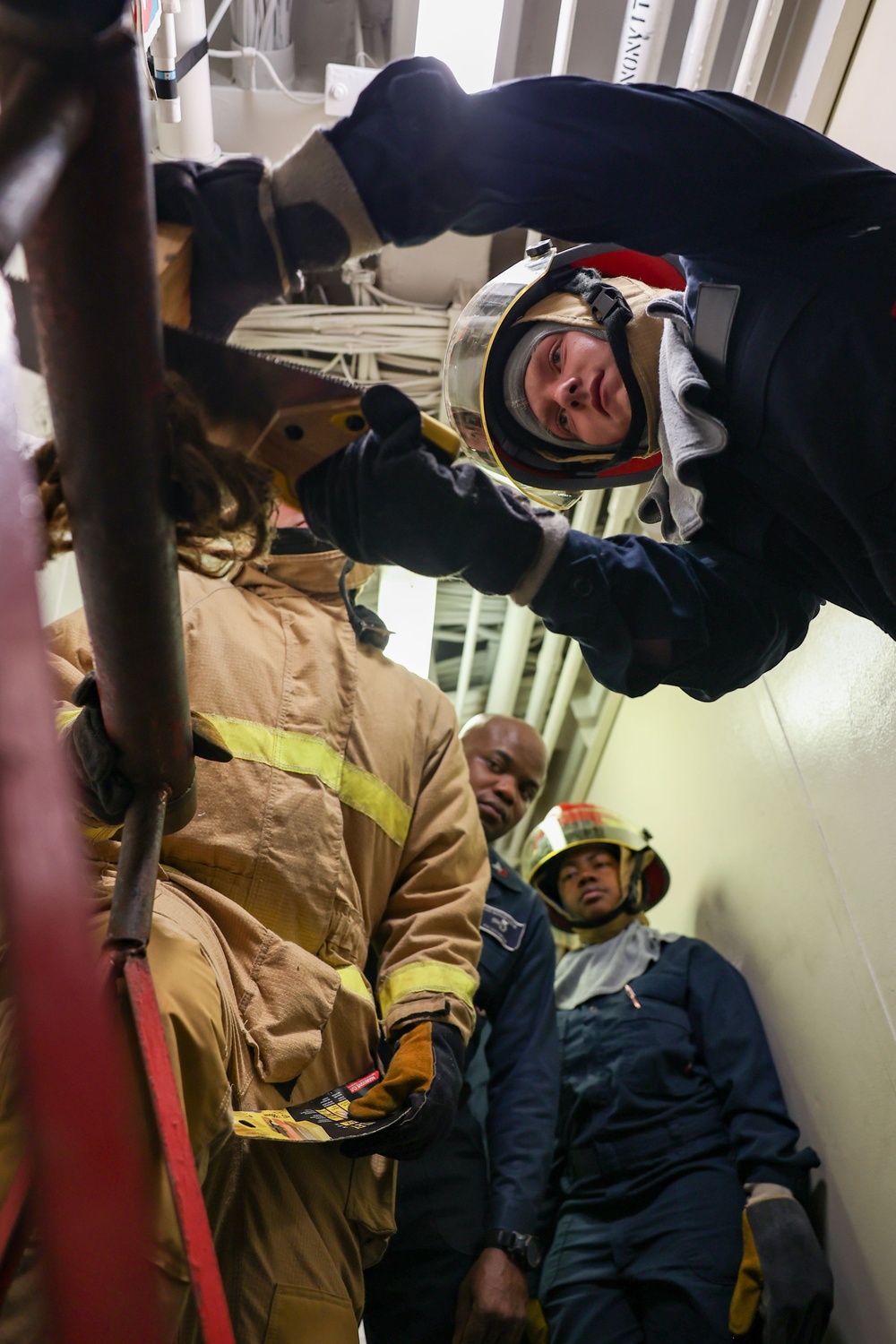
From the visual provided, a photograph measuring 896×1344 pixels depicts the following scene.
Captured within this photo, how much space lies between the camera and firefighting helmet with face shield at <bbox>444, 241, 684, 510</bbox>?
1.32 meters

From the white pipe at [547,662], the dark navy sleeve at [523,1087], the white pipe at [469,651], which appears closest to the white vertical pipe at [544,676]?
the white pipe at [547,662]

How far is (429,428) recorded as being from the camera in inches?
40.6

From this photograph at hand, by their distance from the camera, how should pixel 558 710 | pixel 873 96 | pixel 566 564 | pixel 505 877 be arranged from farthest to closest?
pixel 558 710, pixel 505 877, pixel 873 96, pixel 566 564

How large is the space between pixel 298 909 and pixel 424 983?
28 cm

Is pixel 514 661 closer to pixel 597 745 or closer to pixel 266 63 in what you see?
pixel 597 745

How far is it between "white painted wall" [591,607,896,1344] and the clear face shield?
852 mm

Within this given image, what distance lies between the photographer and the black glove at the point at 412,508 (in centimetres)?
99

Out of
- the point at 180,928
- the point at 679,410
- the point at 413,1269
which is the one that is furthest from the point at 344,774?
the point at 413,1269

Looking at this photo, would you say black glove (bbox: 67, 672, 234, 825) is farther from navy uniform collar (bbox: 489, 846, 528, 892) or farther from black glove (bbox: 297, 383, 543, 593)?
navy uniform collar (bbox: 489, 846, 528, 892)

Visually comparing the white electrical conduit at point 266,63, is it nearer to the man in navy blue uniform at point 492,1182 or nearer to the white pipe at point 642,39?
the white pipe at point 642,39

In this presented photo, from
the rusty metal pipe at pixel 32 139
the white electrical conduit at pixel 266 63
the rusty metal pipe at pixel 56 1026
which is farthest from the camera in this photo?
the white electrical conduit at pixel 266 63

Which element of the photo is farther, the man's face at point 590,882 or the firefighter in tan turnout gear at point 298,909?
the man's face at point 590,882

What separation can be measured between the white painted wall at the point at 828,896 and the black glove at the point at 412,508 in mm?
974

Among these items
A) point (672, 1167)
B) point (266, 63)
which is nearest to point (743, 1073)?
point (672, 1167)
